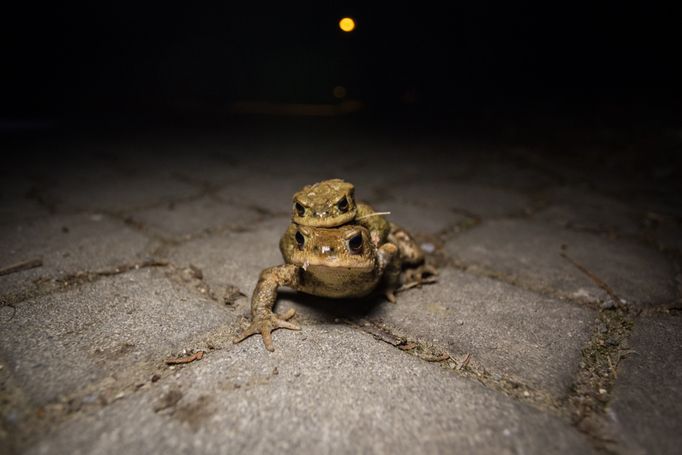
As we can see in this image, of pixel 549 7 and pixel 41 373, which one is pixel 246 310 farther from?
pixel 549 7

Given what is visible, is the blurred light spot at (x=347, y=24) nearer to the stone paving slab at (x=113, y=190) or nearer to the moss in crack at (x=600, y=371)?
the stone paving slab at (x=113, y=190)

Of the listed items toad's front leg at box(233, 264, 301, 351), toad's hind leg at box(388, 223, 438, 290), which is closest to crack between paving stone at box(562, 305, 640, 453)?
toad's hind leg at box(388, 223, 438, 290)

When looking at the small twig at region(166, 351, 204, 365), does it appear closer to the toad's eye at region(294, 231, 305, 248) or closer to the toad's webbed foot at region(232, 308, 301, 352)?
the toad's webbed foot at region(232, 308, 301, 352)

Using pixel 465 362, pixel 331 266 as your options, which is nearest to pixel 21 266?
pixel 331 266

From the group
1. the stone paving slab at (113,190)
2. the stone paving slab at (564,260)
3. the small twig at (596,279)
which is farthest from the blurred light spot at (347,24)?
the small twig at (596,279)

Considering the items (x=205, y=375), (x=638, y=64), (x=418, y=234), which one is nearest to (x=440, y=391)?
(x=205, y=375)

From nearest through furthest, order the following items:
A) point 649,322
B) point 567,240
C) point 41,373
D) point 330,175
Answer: point 41,373 < point 649,322 < point 567,240 < point 330,175

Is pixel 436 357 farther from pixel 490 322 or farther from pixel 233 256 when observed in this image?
pixel 233 256
